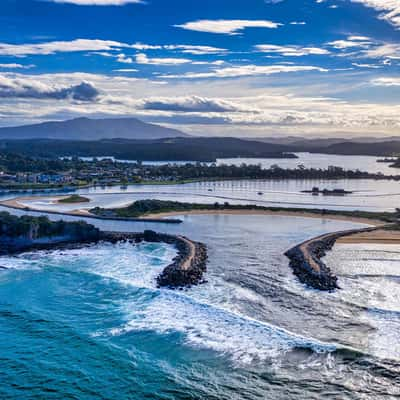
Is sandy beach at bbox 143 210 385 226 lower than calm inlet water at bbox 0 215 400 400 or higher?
higher

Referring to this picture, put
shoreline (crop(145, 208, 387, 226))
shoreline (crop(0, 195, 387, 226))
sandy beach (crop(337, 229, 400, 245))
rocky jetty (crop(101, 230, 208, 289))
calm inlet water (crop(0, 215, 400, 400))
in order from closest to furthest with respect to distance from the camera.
→ calm inlet water (crop(0, 215, 400, 400)) < rocky jetty (crop(101, 230, 208, 289)) < sandy beach (crop(337, 229, 400, 245)) < shoreline (crop(0, 195, 387, 226)) < shoreline (crop(145, 208, 387, 226))

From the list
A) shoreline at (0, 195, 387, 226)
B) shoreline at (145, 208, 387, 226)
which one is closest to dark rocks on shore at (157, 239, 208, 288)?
shoreline at (0, 195, 387, 226)

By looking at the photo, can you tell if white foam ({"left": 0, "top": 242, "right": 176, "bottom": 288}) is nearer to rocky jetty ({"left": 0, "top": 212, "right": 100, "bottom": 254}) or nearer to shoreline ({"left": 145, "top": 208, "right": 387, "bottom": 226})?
rocky jetty ({"left": 0, "top": 212, "right": 100, "bottom": 254})

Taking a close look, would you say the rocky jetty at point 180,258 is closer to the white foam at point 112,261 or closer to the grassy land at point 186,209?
the white foam at point 112,261

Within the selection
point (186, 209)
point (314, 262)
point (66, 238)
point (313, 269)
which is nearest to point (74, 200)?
point (186, 209)

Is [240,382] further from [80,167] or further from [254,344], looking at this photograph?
[80,167]

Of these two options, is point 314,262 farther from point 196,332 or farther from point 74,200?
point 74,200
